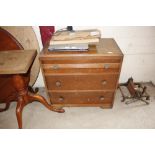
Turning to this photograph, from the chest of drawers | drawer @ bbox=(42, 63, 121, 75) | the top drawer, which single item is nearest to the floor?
the chest of drawers

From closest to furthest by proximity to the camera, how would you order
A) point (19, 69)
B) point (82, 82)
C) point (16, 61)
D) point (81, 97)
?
1. point (19, 69)
2. point (16, 61)
3. point (82, 82)
4. point (81, 97)

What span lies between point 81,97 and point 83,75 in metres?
0.35

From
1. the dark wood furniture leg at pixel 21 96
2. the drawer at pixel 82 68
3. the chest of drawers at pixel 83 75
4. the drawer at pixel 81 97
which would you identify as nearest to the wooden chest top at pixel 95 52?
the chest of drawers at pixel 83 75

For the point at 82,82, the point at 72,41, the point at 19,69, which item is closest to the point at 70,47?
the point at 72,41

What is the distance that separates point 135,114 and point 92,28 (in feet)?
4.19

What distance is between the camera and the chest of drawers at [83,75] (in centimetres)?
147

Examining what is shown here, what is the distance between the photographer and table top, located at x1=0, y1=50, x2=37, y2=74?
1.28 metres

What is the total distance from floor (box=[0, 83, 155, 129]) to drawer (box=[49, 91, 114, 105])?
0.53ft

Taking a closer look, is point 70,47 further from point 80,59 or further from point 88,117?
point 88,117

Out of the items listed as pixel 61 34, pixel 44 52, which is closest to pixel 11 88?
pixel 44 52

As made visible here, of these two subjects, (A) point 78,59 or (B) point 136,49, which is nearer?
(A) point 78,59

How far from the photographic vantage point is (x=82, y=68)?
1.55 metres

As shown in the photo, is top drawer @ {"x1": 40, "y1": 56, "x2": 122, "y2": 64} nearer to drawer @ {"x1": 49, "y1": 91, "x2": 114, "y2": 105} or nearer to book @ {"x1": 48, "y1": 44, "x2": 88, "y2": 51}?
book @ {"x1": 48, "y1": 44, "x2": 88, "y2": 51}
